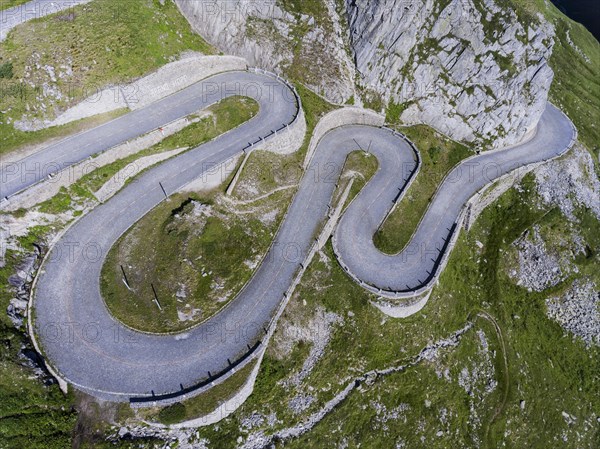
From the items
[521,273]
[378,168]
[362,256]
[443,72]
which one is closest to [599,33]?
[443,72]

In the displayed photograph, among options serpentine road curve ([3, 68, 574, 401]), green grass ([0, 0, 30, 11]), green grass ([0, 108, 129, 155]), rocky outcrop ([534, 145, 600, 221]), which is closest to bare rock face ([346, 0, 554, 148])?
serpentine road curve ([3, 68, 574, 401])

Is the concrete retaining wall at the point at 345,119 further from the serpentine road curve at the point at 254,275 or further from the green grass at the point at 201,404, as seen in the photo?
the green grass at the point at 201,404

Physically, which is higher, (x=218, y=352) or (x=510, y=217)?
(x=510, y=217)

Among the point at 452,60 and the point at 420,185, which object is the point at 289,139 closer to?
the point at 420,185

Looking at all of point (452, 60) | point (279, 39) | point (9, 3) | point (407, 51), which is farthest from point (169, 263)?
point (452, 60)

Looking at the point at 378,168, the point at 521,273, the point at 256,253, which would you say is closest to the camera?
the point at 256,253

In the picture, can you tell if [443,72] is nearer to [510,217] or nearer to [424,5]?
[424,5]

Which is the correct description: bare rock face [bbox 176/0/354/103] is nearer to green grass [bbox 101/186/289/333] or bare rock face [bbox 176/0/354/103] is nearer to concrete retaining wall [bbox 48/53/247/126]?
concrete retaining wall [bbox 48/53/247/126]
